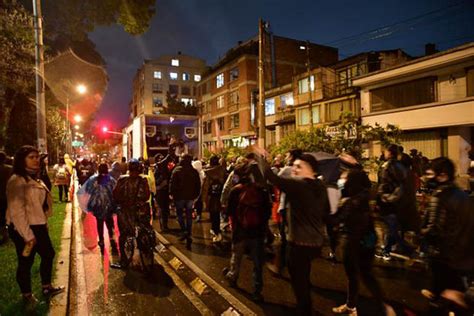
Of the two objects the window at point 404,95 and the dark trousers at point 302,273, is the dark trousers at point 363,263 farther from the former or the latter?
the window at point 404,95

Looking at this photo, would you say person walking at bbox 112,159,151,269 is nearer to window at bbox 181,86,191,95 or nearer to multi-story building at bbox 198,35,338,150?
multi-story building at bbox 198,35,338,150

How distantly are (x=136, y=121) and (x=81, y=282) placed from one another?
33.9ft

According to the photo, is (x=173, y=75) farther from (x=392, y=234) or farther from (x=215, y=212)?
(x=392, y=234)

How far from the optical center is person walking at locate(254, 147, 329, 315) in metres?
3.57

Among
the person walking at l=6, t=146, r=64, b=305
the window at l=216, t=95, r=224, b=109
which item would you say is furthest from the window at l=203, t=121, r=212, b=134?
the person walking at l=6, t=146, r=64, b=305

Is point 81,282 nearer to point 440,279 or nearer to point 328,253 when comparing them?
point 328,253

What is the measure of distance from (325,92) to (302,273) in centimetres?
2749

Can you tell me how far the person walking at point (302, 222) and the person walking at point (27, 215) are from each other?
3125 mm

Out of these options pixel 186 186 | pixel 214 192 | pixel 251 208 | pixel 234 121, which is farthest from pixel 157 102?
pixel 251 208

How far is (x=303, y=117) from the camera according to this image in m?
31.2

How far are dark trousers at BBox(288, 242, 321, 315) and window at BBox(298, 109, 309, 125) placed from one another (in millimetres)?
28003

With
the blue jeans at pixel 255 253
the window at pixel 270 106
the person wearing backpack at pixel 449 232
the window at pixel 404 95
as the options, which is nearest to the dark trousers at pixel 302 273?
the person wearing backpack at pixel 449 232

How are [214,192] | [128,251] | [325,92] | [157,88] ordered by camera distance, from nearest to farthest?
[128,251] < [214,192] < [325,92] < [157,88]

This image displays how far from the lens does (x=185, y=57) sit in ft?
244
